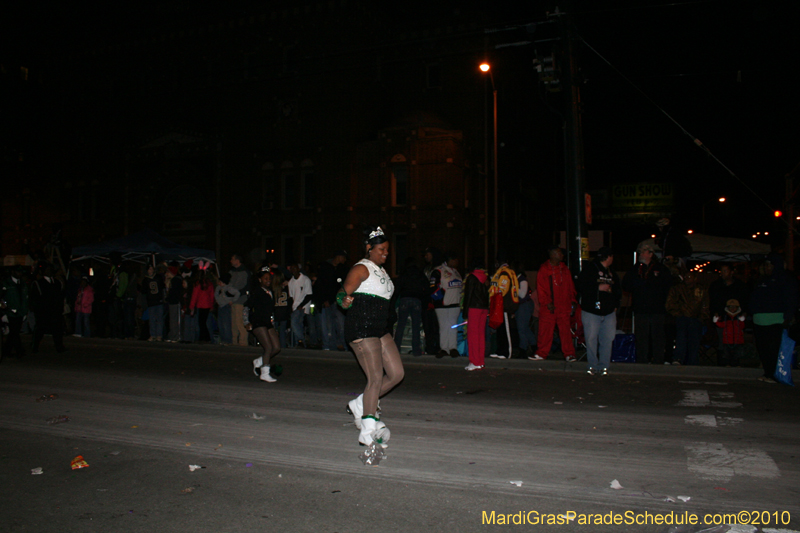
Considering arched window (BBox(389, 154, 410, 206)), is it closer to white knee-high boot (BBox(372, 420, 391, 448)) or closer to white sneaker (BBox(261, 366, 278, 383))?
white sneaker (BBox(261, 366, 278, 383))

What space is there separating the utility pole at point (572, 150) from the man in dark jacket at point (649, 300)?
164 cm

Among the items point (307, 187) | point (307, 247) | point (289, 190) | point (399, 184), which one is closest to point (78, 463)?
point (399, 184)

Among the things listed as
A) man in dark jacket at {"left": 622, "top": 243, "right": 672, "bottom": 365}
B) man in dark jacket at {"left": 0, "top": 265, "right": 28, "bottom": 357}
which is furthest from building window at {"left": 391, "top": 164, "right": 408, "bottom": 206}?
man in dark jacket at {"left": 622, "top": 243, "right": 672, "bottom": 365}

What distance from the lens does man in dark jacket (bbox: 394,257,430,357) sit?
496 inches

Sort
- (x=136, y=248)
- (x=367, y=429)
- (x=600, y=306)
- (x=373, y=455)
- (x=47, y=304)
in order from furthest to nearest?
(x=136, y=248), (x=47, y=304), (x=600, y=306), (x=367, y=429), (x=373, y=455)

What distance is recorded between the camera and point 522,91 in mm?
37750

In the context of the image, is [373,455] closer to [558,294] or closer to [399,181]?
[558,294]

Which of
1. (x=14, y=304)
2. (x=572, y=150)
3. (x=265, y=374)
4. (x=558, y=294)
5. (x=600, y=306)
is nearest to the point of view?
(x=265, y=374)

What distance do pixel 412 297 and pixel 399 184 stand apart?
17398 millimetres

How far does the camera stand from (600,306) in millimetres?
10227

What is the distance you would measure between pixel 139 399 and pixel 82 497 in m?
3.98

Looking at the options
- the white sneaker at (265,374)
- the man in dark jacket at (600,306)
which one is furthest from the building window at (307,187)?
the man in dark jacket at (600,306)

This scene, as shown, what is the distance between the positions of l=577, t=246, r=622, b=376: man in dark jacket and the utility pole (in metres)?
2.34

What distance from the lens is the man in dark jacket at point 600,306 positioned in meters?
10.2
